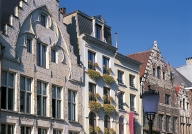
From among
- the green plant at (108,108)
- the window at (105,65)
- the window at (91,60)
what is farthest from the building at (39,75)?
the window at (105,65)

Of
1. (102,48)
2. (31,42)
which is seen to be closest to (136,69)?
(102,48)

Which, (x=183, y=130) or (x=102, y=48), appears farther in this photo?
(x=183, y=130)

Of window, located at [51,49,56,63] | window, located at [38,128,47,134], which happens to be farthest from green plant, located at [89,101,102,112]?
window, located at [38,128,47,134]

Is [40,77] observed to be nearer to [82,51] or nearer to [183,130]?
[82,51]

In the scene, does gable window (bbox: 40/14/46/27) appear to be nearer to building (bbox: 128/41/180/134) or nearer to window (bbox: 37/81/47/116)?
window (bbox: 37/81/47/116)

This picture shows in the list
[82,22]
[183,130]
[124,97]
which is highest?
[82,22]

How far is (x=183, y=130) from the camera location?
169ft

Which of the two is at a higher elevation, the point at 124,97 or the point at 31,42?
the point at 31,42

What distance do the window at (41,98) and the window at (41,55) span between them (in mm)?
1393

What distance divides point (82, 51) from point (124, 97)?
25.6ft

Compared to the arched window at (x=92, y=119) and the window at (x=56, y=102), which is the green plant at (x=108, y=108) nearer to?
the arched window at (x=92, y=119)

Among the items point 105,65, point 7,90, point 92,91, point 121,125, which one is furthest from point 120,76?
point 7,90

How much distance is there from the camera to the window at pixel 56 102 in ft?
103

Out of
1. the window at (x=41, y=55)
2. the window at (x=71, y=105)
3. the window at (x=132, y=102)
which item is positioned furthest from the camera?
the window at (x=132, y=102)
